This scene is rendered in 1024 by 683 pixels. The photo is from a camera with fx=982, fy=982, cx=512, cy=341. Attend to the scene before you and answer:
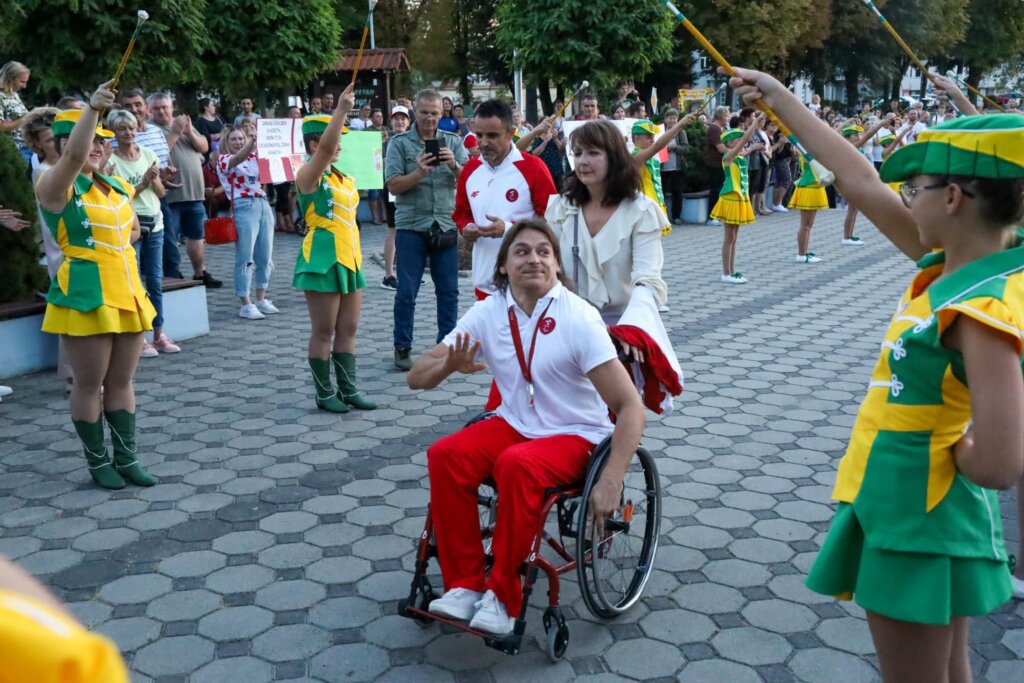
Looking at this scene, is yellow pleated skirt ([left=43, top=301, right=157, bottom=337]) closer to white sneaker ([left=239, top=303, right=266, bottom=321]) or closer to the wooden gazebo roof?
white sneaker ([left=239, top=303, right=266, bottom=321])

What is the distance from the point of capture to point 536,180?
5551 mm

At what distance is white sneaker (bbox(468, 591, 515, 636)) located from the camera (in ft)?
10.3

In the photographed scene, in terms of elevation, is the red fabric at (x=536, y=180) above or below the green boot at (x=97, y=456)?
above

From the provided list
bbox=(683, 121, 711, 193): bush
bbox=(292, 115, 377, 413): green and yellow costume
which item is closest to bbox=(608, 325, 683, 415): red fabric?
bbox=(292, 115, 377, 413): green and yellow costume

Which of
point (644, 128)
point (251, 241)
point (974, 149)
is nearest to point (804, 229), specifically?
point (644, 128)

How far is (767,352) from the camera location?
306 inches

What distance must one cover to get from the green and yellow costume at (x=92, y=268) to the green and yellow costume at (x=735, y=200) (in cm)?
693

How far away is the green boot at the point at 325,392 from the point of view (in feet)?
20.0

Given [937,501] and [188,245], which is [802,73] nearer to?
[188,245]

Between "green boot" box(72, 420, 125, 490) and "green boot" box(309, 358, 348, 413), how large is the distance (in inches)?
56.7

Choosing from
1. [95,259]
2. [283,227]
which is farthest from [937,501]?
[283,227]

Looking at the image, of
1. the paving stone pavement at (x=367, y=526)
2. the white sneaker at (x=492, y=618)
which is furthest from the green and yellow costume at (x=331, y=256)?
the white sneaker at (x=492, y=618)

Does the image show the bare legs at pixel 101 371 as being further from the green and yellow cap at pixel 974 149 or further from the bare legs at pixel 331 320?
the green and yellow cap at pixel 974 149

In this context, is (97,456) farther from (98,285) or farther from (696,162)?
(696,162)
